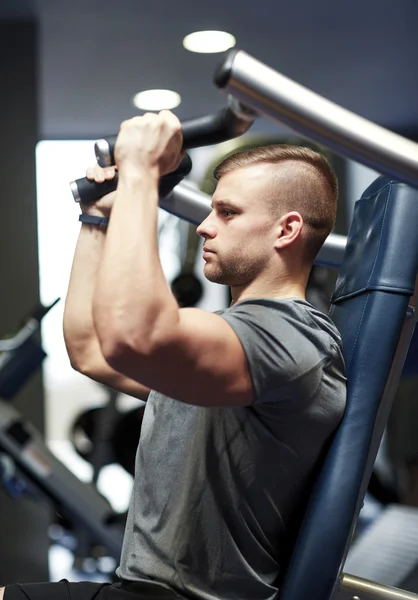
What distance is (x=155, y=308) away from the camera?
3.42 ft

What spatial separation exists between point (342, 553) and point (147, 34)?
3.71m

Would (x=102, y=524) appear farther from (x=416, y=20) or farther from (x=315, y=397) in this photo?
(x=416, y=20)

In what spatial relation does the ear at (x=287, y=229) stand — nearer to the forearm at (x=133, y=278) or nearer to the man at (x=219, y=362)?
the man at (x=219, y=362)

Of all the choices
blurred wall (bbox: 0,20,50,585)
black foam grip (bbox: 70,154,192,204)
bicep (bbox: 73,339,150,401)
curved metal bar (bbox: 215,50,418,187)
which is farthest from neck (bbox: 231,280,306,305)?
blurred wall (bbox: 0,20,50,585)

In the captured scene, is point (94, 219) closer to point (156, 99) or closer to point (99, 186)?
point (99, 186)

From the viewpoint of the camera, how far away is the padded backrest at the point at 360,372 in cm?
121

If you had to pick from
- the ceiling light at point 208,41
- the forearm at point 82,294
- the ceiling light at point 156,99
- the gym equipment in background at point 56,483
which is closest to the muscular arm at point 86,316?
the forearm at point 82,294

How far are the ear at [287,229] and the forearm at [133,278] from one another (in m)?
0.31

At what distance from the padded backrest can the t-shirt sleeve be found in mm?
96

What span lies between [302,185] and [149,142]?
36 cm

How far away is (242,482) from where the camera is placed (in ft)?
4.03

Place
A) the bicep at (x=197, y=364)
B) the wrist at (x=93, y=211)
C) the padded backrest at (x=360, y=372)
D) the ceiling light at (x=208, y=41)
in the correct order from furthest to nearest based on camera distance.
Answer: the ceiling light at (x=208, y=41) < the wrist at (x=93, y=211) < the padded backrest at (x=360, y=372) < the bicep at (x=197, y=364)

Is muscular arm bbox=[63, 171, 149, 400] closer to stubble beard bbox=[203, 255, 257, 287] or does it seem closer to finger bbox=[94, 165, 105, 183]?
finger bbox=[94, 165, 105, 183]

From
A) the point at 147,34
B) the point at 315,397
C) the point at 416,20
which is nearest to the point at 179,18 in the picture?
the point at 147,34
